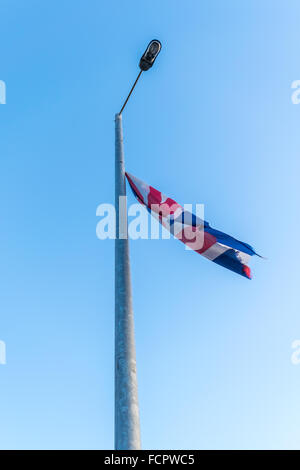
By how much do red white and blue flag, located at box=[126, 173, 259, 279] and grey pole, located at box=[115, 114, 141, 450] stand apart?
235 centimetres

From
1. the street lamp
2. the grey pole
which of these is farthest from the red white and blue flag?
the street lamp

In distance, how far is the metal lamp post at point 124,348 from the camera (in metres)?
5.30

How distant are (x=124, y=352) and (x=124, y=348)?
0.20 feet

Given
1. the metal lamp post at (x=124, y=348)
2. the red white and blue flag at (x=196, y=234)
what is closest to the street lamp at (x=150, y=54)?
the red white and blue flag at (x=196, y=234)

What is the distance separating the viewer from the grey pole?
17.4 ft

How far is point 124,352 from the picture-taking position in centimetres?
614

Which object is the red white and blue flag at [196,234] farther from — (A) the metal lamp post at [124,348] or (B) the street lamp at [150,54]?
(B) the street lamp at [150,54]

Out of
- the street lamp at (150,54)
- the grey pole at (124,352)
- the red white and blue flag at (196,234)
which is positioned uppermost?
the street lamp at (150,54)

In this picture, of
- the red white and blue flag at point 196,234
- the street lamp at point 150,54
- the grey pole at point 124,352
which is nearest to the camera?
the grey pole at point 124,352
